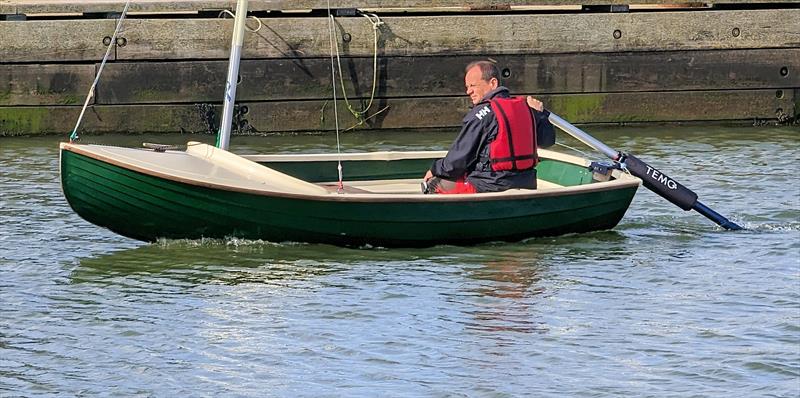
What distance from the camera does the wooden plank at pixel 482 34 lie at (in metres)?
16.8

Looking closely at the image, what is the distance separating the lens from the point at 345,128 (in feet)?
56.9

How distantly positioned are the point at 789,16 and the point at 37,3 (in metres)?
8.49

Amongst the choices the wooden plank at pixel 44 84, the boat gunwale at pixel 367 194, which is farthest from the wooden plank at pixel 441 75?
the boat gunwale at pixel 367 194

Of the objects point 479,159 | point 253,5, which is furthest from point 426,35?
point 479,159

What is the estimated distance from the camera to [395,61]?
17062mm

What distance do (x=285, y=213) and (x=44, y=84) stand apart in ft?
22.0

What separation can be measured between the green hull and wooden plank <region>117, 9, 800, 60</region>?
5895 mm

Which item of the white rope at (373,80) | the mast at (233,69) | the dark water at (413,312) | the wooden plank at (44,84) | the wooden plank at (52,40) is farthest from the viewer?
the white rope at (373,80)

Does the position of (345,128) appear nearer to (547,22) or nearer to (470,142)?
(547,22)

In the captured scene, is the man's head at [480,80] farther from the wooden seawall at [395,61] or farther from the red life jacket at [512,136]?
the wooden seawall at [395,61]

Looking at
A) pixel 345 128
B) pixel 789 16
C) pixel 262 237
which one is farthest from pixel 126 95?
pixel 789 16

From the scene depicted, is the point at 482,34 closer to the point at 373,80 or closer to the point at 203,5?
the point at 373,80

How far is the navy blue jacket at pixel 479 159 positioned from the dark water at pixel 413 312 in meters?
0.49

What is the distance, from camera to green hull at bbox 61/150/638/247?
10766 millimetres
